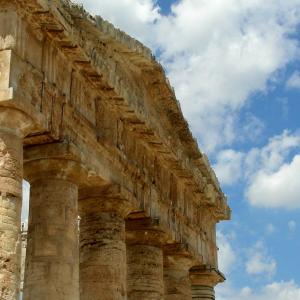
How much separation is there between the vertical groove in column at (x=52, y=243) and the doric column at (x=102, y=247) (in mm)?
2513

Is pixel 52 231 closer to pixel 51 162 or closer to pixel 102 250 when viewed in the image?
pixel 51 162

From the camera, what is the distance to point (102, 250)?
64.4 ft

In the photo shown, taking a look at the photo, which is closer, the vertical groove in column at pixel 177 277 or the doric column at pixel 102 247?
the doric column at pixel 102 247

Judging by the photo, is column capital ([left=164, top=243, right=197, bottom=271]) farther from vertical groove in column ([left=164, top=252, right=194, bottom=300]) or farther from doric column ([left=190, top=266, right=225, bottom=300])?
doric column ([left=190, top=266, right=225, bottom=300])

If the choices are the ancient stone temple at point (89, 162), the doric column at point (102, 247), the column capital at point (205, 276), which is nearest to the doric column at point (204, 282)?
the column capital at point (205, 276)

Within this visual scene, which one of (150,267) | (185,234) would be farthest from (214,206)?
(150,267)

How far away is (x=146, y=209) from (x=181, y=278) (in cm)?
540

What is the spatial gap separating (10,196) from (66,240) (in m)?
2.76

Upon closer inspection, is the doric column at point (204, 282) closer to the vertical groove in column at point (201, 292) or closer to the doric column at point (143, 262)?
the vertical groove in column at point (201, 292)

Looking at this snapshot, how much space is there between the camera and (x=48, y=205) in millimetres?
16906

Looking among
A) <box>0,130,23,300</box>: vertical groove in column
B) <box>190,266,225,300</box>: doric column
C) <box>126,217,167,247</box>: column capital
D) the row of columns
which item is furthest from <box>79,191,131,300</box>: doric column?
<box>190,266,225,300</box>: doric column

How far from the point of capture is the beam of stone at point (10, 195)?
1369cm

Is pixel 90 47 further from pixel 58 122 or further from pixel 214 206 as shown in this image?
pixel 214 206

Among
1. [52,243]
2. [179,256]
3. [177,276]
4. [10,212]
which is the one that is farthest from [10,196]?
[177,276]
